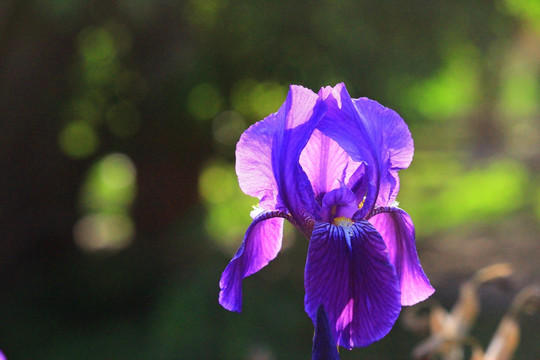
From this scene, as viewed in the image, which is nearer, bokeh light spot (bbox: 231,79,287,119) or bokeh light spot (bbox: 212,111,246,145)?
bokeh light spot (bbox: 231,79,287,119)

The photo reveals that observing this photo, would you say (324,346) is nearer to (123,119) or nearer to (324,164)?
(324,164)

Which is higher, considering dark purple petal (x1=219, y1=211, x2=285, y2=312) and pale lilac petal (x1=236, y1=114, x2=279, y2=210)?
pale lilac petal (x1=236, y1=114, x2=279, y2=210)

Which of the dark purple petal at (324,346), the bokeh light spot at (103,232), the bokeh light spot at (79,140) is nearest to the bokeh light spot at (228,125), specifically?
the bokeh light spot at (79,140)

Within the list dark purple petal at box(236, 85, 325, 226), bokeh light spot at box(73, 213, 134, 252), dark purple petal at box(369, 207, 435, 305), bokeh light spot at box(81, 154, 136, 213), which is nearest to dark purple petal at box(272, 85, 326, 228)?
dark purple petal at box(236, 85, 325, 226)

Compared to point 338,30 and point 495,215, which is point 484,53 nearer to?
point 338,30

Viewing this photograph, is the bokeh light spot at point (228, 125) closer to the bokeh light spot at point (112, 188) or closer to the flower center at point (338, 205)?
the bokeh light spot at point (112, 188)

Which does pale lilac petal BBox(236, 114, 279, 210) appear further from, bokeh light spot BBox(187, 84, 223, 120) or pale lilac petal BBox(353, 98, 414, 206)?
bokeh light spot BBox(187, 84, 223, 120)
